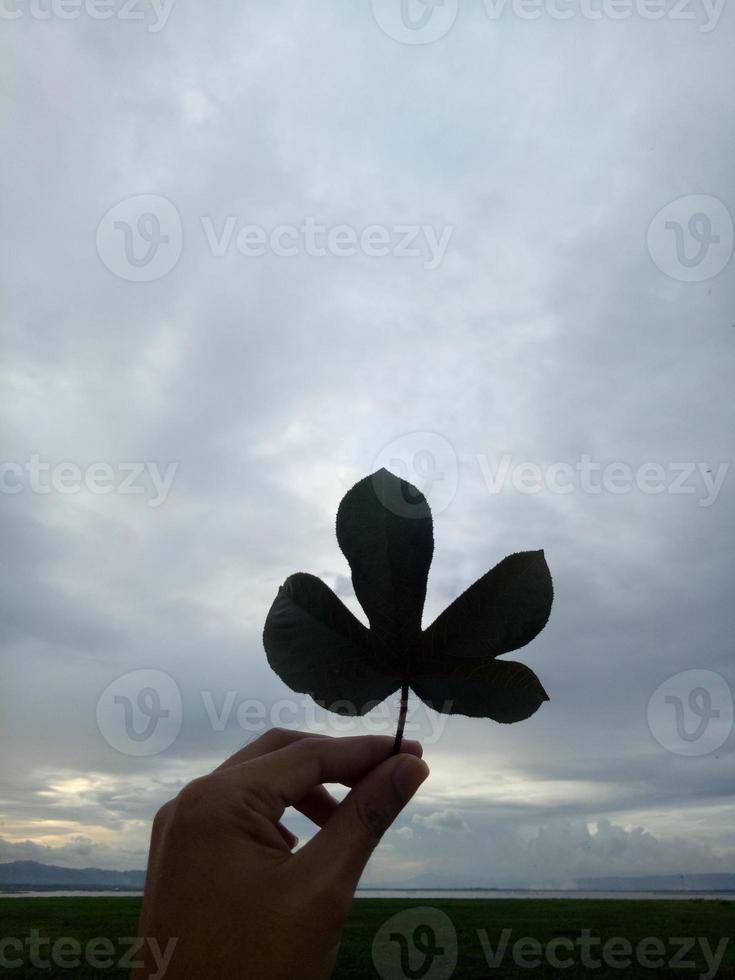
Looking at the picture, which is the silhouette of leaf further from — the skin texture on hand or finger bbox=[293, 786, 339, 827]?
finger bbox=[293, 786, 339, 827]

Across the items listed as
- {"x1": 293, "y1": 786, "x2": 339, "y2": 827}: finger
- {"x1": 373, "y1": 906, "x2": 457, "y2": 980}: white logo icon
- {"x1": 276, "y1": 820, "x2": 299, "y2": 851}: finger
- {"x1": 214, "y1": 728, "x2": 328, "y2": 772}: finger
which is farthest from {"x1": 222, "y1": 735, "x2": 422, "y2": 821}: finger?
{"x1": 373, "y1": 906, "x2": 457, "y2": 980}: white logo icon

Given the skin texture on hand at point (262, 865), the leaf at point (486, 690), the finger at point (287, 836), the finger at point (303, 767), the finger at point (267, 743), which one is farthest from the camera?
the finger at point (267, 743)

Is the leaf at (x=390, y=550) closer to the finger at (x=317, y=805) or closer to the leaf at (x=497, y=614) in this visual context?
the leaf at (x=497, y=614)

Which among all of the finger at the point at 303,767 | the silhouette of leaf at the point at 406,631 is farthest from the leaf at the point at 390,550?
the finger at the point at 303,767

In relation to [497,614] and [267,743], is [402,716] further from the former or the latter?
[267,743]

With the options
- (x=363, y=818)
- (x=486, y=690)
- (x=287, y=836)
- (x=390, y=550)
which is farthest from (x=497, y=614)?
(x=287, y=836)

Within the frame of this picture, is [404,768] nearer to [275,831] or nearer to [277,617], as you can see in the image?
[275,831]
